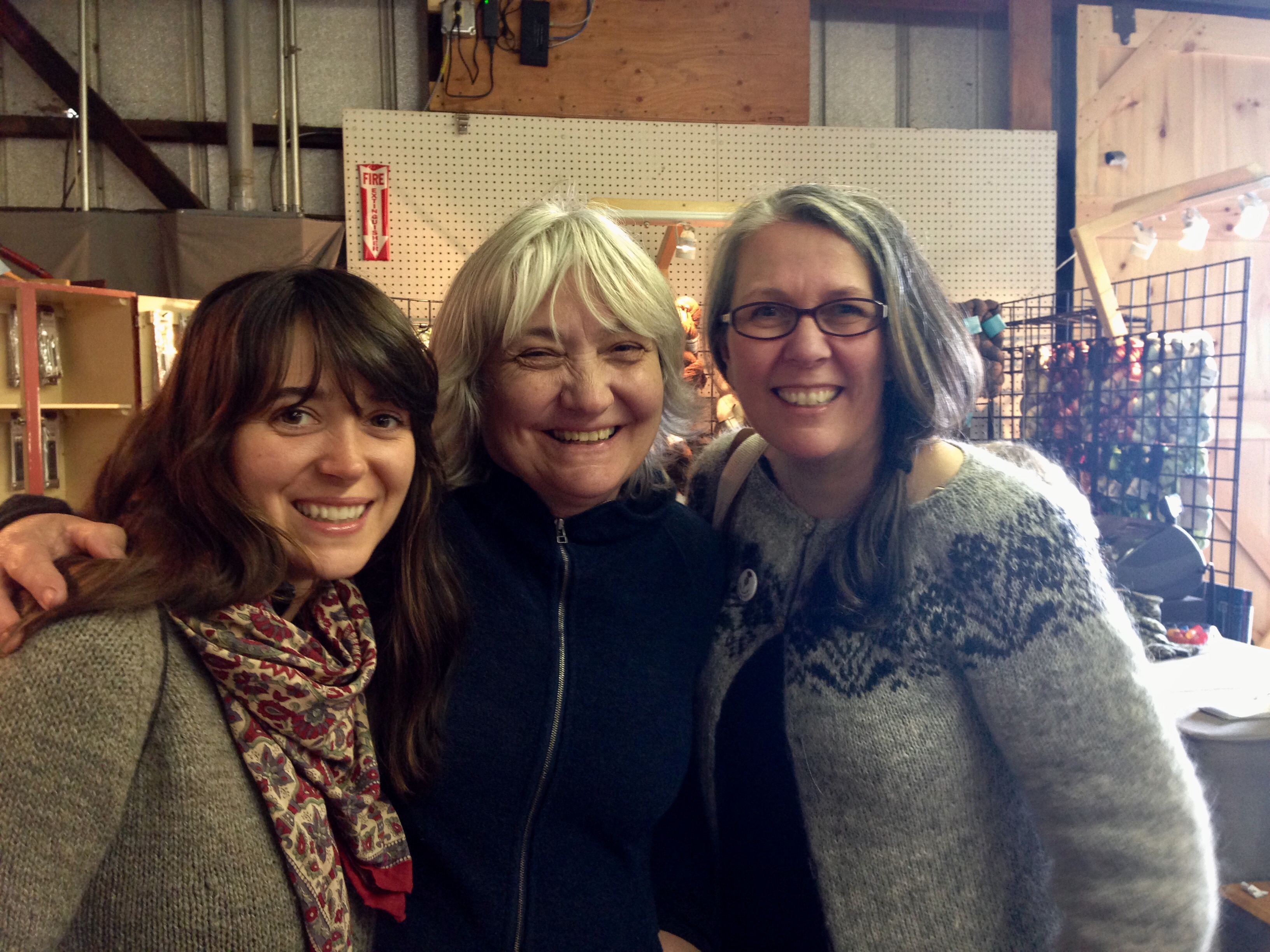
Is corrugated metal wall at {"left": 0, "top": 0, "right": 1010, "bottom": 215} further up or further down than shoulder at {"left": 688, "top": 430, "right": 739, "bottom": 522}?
further up

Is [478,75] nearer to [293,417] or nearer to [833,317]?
[833,317]

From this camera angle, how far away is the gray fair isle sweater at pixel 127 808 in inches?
33.1

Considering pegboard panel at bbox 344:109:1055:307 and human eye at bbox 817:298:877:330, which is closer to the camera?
human eye at bbox 817:298:877:330

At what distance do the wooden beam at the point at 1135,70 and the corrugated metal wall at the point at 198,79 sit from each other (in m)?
Result: 4.10

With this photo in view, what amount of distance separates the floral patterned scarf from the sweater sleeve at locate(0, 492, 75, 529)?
366 millimetres

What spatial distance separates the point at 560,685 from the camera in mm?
1280

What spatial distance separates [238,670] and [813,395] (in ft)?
2.81

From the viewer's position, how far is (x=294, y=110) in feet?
16.1

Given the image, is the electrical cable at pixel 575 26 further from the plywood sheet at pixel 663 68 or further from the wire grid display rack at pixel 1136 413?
the wire grid display rack at pixel 1136 413

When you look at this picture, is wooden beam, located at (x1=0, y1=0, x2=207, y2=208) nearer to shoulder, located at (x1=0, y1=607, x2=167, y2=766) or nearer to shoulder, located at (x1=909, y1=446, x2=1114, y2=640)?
shoulder, located at (x1=0, y1=607, x2=167, y2=766)

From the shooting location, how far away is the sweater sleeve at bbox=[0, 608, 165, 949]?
835mm

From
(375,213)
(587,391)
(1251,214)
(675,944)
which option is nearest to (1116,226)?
(1251,214)

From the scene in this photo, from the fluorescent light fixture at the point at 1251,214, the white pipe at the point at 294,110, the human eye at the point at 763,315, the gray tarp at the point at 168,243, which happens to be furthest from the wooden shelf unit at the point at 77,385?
the fluorescent light fixture at the point at 1251,214

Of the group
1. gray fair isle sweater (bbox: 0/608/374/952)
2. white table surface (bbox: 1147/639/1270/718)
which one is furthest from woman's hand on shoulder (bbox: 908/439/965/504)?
white table surface (bbox: 1147/639/1270/718)
